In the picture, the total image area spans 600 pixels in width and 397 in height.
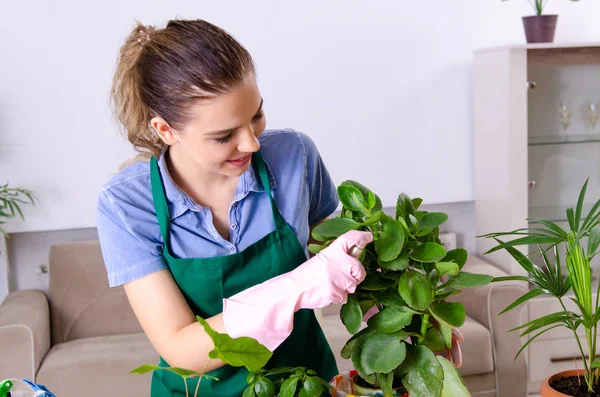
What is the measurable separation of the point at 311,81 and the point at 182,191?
205 cm

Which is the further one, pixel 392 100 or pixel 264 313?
pixel 392 100

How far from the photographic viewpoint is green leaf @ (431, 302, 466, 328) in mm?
1101

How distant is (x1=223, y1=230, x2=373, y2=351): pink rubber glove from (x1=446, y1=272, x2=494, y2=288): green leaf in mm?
148

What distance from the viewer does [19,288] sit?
3.45 m

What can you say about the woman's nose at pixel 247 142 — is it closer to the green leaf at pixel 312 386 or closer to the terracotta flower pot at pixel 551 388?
the green leaf at pixel 312 386

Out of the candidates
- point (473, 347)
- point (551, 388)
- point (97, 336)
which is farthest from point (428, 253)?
point (97, 336)

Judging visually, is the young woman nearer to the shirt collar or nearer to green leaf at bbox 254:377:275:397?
the shirt collar

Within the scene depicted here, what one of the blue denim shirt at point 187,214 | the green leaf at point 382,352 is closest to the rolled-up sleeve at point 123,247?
the blue denim shirt at point 187,214

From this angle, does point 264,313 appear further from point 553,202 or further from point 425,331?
point 553,202

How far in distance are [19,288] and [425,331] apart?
9.02 feet

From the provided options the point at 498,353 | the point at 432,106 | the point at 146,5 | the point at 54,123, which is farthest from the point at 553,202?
the point at 54,123

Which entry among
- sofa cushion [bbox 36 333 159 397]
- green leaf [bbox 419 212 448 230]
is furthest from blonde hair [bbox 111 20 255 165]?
sofa cushion [bbox 36 333 159 397]

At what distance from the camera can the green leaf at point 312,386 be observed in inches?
42.2

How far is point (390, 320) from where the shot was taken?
3.66 feet
